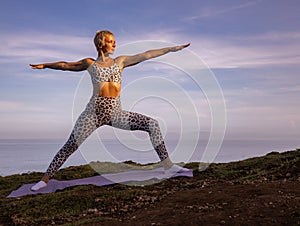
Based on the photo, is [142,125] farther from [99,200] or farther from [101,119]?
[99,200]

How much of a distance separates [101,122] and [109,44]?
7.98 feet

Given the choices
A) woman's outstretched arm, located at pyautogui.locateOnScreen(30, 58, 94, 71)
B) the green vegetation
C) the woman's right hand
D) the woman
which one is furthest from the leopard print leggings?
the woman's right hand

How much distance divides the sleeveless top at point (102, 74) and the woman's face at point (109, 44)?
0.47 m

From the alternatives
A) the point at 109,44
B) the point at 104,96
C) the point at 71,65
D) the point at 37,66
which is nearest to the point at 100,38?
the point at 109,44

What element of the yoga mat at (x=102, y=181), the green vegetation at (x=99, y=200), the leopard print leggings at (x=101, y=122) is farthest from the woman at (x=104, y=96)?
the yoga mat at (x=102, y=181)

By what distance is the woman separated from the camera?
1287 centimetres

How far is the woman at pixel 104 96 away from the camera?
507 inches

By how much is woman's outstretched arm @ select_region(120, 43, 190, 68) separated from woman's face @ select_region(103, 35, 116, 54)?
1.40ft

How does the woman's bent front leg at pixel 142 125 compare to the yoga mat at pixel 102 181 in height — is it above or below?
above

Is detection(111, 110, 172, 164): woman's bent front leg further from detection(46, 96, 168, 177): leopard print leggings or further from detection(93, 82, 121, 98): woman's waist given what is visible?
detection(93, 82, 121, 98): woman's waist

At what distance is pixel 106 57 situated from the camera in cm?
1315

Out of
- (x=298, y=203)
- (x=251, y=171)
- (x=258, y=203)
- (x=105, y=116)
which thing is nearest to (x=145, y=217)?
(x=258, y=203)

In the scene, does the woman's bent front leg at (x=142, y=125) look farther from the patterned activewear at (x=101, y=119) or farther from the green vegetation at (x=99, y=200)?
the green vegetation at (x=99, y=200)

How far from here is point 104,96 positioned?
1289cm
